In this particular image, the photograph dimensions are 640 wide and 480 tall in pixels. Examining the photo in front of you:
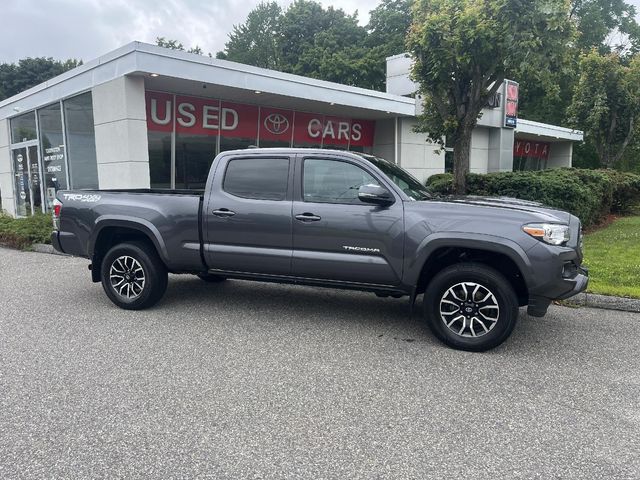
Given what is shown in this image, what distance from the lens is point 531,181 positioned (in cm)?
1135

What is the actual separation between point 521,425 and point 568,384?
908 millimetres

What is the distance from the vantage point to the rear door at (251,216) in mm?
5398

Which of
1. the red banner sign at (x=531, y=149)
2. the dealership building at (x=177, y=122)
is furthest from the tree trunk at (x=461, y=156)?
the red banner sign at (x=531, y=149)

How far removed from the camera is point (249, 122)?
1487 centimetres

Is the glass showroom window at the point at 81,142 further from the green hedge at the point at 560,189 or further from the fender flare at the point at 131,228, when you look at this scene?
the green hedge at the point at 560,189

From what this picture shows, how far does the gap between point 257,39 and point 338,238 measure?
179 feet

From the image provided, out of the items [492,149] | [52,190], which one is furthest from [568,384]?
[492,149]

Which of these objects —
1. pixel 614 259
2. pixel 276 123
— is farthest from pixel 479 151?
pixel 614 259

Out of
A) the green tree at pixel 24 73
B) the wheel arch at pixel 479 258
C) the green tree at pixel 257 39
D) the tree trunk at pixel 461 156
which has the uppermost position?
the green tree at pixel 257 39

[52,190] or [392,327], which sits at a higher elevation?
[52,190]

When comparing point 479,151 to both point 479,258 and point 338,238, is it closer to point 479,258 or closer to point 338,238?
point 479,258

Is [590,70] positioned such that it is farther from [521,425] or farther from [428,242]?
[521,425]

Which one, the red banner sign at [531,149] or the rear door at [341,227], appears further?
the red banner sign at [531,149]

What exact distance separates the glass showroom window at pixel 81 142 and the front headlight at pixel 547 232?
432 inches
